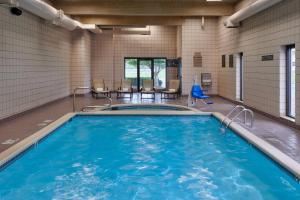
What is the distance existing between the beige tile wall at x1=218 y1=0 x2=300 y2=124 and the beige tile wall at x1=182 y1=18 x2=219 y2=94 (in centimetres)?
225

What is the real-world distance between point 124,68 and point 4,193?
46.6 feet

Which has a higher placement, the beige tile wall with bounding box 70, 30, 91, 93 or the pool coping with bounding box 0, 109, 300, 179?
the beige tile wall with bounding box 70, 30, 91, 93

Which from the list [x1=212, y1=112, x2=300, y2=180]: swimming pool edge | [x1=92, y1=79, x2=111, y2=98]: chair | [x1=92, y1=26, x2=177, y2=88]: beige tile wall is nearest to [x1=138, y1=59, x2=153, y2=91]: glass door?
[x1=92, y1=26, x2=177, y2=88]: beige tile wall

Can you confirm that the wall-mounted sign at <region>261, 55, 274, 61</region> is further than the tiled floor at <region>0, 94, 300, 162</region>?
Yes

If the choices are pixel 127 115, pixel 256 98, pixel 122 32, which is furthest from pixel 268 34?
pixel 122 32

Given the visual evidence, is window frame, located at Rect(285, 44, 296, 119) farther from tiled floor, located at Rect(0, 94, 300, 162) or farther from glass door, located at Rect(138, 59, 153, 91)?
glass door, located at Rect(138, 59, 153, 91)

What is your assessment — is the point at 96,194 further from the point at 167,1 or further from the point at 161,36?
the point at 161,36

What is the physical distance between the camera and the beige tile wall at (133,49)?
17.2 m

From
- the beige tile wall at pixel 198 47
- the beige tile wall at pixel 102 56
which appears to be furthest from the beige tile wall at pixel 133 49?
the beige tile wall at pixel 198 47

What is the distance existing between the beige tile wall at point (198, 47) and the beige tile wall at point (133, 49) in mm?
3777

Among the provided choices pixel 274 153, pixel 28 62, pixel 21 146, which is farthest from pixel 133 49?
pixel 274 153

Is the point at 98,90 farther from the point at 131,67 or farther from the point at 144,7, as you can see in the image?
the point at 131,67

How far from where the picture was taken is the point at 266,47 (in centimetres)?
840

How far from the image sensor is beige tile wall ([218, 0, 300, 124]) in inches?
279
